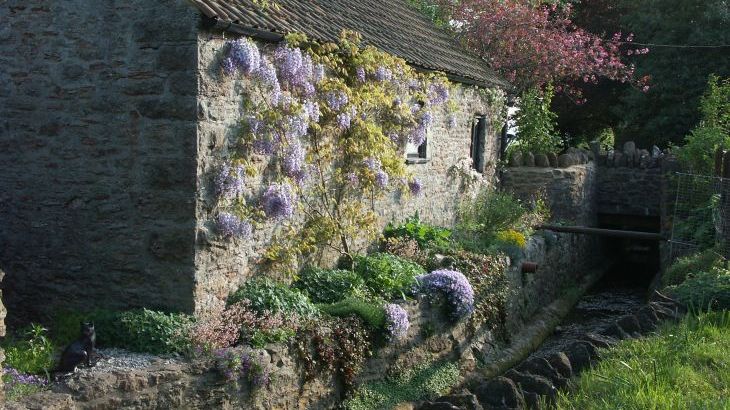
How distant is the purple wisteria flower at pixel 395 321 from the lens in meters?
8.77

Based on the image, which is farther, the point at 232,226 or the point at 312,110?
the point at 312,110

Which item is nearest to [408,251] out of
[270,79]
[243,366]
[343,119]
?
[343,119]

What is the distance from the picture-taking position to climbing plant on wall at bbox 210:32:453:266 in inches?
330

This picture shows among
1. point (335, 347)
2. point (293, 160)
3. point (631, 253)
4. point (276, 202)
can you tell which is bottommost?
point (631, 253)

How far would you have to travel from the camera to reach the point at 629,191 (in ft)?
65.4

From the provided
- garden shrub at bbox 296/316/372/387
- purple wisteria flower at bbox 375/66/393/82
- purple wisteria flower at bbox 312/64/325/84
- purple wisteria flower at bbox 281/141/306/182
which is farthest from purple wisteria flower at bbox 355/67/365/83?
garden shrub at bbox 296/316/372/387

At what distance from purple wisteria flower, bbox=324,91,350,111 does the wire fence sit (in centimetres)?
592

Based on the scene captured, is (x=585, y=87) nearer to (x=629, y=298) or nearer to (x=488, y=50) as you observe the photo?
(x=488, y=50)

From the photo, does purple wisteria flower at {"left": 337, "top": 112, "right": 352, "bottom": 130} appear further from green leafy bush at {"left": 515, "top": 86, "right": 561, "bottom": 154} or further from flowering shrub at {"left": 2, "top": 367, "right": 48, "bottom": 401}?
green leafy bush at {"left": 515, "top": 86, "right": 561, "bottom": 154}

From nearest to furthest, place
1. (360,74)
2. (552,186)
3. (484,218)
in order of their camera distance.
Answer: (360,74), (484,218), (552,186)

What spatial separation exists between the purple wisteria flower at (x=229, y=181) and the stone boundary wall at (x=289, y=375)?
1658 mm

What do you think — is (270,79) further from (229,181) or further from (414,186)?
(414,186)

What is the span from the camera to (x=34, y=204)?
855cm

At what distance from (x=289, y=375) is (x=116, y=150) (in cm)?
282
